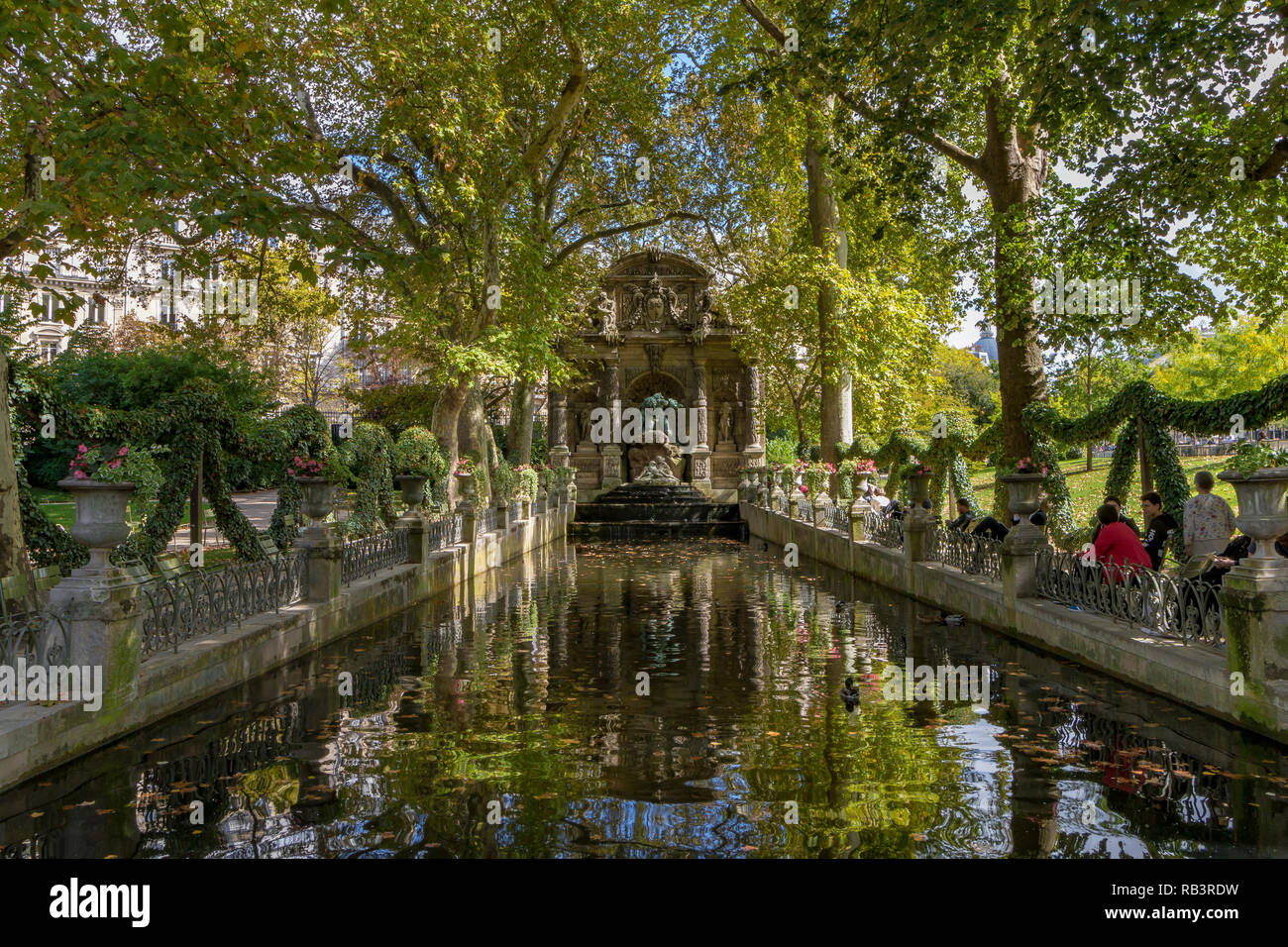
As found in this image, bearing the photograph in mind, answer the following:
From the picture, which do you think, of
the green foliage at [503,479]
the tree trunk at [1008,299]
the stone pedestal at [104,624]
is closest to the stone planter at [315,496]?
the stone pedestal at [104,624]

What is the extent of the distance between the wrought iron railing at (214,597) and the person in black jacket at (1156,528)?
32.0ft

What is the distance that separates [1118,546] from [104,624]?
30.7 ft

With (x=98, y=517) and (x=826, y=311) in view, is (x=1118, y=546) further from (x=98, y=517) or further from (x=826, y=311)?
(x=826, y=311)

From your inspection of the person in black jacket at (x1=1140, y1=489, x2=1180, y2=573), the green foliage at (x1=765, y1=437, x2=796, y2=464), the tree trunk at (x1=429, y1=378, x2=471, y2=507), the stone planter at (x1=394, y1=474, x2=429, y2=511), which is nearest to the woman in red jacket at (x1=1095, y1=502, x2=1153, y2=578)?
the person in black jacket at (x1=1140, y1=489, x2=1180, y2=573)

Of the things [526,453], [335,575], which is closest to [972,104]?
[335,575]

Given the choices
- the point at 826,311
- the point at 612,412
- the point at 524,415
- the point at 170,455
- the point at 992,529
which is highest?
the point at 826,311

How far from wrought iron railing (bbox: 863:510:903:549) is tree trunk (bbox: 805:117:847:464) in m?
8.06

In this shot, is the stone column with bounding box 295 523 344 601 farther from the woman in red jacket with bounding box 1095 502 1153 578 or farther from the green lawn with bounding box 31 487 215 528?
the green lawn with bounding box 31 487 215 528

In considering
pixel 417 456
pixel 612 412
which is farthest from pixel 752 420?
pixel 417 456

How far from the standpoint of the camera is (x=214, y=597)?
30.2 ft

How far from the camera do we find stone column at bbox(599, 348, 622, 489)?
43.4m

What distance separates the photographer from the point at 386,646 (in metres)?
11.4

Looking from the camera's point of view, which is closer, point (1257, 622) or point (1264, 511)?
point (1257, 622)

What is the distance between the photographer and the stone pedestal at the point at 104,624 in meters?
7.06
